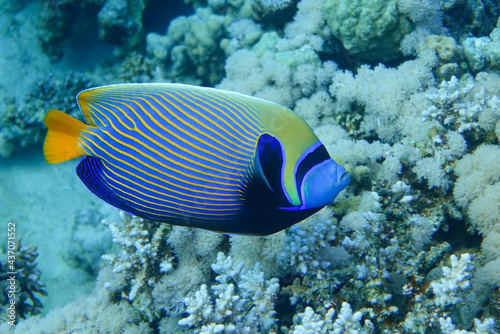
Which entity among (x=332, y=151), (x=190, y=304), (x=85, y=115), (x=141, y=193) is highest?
(x=85, y=115)

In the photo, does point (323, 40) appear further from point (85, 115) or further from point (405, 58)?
point (85, 115)

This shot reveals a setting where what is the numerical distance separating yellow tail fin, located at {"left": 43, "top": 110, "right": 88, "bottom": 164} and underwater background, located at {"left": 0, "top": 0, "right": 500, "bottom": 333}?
171 cm

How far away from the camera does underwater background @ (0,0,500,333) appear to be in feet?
7.72

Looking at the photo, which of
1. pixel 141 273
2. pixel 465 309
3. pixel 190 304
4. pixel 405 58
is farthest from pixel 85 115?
pixel 405 58

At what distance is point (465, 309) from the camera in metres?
2.24

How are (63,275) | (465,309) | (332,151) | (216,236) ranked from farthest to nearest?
(63,275)
(332,151)
(216,236)
(465,309)

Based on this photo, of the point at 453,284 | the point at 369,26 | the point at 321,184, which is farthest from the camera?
the point at 369,26

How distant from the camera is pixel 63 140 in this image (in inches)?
47.5

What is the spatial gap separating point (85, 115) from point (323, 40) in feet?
12.8

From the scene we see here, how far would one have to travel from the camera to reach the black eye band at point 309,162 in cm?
111

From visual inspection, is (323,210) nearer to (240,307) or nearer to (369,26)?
(240,307)

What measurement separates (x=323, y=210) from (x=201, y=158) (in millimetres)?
1737

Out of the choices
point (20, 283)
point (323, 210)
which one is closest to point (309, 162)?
point (323, 210)

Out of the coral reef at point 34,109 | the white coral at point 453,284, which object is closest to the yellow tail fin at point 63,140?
the white coral at point 453,284
